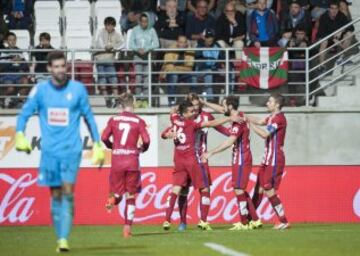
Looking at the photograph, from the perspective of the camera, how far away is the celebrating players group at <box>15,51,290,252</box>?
13.0 m

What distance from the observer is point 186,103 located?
63.6 feet

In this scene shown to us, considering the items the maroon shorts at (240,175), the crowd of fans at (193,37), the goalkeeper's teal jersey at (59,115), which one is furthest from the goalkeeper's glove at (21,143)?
the crowd of fans at (193,37)

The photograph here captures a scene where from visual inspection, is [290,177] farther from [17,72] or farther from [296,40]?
[17,72]

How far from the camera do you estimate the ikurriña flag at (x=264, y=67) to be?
24.2 meters

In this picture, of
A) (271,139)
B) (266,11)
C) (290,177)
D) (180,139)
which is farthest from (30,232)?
(266,11)

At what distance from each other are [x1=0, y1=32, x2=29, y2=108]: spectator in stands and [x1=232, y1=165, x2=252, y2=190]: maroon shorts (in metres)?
6.83

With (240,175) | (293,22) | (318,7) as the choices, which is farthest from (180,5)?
(240,175)

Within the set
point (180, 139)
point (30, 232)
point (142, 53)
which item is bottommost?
point (30, 232)

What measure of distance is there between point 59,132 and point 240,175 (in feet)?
23.4

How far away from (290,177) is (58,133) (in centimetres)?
1084

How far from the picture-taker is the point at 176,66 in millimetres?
24781

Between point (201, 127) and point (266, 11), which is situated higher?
point (266, 11)

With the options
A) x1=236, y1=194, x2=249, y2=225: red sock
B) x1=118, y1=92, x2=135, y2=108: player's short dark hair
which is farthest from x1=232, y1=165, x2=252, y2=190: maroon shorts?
x1=118, y1=92, x2=135, y2=108: player's short dark hair

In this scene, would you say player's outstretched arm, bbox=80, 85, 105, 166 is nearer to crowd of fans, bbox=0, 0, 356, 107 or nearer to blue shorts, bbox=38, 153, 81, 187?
blue shorts, bbox=38, 153, 81, 187
